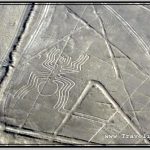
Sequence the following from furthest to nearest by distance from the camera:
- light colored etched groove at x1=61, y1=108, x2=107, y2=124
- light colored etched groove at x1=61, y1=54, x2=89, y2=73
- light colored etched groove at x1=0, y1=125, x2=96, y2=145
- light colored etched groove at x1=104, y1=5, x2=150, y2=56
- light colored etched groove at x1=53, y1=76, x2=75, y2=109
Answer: light colored etched groove at x1=104, y1=5, x2=150, y2=56 < light colored etched groove at x1=61, y1=54, x2=89, y2=73 < light colored etched groove at x1=53, y1=76, x2=75, y2=109 < light colored etched groove at x1=61, y1=108, x2=107, y2=124 < light colored etched groove at x1=0, y1=125, x2=96, y2=145

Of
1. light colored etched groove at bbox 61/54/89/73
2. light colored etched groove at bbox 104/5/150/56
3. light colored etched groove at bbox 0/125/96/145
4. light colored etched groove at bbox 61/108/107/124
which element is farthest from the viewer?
light colored etched groove at bbox 104/5/150/56

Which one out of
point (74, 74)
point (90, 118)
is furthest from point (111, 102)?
point (74, 74)

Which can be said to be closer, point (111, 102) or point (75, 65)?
point (111, 102)

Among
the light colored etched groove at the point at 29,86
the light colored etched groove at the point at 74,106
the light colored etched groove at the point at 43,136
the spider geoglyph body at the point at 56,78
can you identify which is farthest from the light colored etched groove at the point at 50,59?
the light colored etched groove at the point at 43,136

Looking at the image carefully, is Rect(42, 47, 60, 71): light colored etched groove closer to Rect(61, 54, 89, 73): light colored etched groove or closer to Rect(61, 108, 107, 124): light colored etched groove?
Rect(61, 54, 89, 73): light colored etched groove

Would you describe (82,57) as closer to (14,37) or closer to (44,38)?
(44,38)

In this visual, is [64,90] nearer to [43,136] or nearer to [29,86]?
[29,86]

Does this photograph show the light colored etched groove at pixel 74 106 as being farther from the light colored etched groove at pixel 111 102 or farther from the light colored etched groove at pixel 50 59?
the light colored etched groove at pixel 50 59

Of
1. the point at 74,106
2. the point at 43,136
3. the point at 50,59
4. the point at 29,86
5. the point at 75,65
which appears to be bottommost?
the point at 43,136

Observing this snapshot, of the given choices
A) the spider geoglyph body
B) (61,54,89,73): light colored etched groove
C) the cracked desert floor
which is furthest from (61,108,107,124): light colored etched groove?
(61,54,89,73): light colored etched groove
